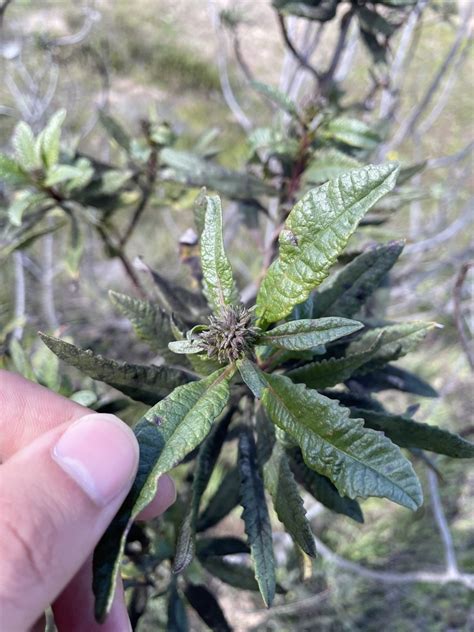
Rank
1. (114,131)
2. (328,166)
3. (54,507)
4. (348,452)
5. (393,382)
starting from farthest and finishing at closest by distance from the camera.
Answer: (114,131)
(328,166)
(393,382)
(54,507)
(348,452)

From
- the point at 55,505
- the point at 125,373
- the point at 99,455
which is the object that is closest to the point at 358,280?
the point at 125,373

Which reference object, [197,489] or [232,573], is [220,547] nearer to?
[232,573]

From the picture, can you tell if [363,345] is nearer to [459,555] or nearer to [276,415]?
[276,415]

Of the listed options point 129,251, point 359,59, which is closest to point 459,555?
point 129,251

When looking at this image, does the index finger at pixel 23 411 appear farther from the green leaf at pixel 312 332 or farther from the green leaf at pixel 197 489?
the green leaf at pixel 312 332

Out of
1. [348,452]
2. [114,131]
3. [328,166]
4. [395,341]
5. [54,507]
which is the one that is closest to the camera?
[348,452]

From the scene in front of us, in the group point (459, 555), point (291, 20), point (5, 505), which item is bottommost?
point (459, 555)
